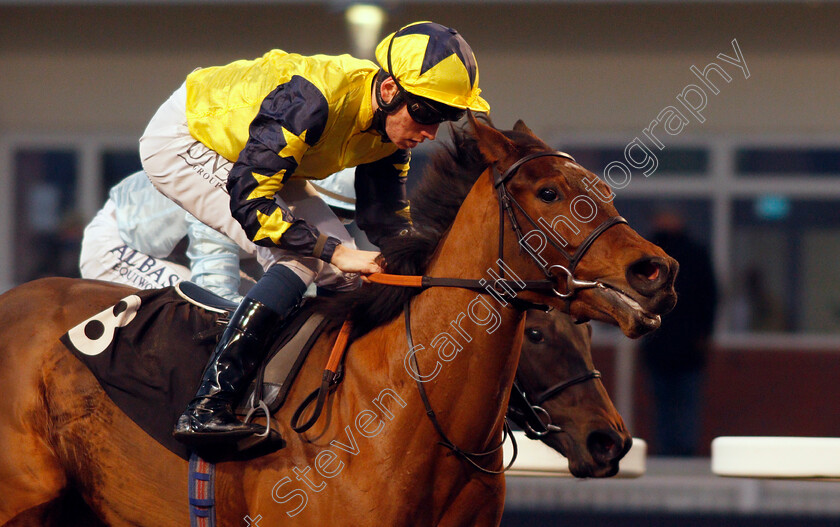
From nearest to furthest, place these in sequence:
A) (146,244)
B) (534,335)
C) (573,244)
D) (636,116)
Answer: (573,244), (534,335), (146,244), (636,116)

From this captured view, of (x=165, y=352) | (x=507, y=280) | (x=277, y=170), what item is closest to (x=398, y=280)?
(x=507, y=280)

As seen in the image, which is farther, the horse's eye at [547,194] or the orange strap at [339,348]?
the orange strap at [339,348]

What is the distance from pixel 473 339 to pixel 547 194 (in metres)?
0.37

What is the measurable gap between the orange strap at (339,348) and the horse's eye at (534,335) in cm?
85

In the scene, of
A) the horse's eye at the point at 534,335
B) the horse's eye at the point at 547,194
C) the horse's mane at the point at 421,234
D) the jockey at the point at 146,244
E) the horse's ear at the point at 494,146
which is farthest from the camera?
the jockey at the point at 146,244

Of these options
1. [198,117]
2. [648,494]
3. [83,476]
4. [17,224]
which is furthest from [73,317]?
[17,224]

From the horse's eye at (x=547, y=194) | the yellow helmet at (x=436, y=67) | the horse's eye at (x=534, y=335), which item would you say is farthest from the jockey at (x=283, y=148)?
the horse's eye at (x=534, y=335)

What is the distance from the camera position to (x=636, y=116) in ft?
22.7

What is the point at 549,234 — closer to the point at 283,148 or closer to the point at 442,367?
the point at 442,367

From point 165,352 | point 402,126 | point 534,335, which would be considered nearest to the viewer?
point 402,126

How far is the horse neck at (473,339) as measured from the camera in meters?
2.30

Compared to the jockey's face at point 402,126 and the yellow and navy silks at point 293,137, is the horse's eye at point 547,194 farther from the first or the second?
the yellow and navy silks at point 293,137

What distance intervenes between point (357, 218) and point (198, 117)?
53 cm

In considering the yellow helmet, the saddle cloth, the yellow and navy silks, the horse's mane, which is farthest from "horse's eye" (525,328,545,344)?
the yellow helmet
